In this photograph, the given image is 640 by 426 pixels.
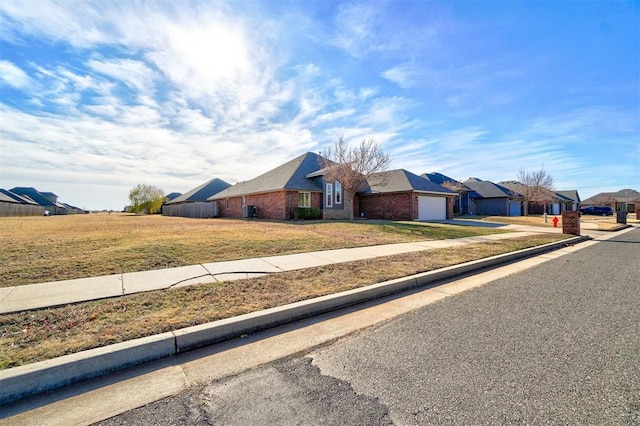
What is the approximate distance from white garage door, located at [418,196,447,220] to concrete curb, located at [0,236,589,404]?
815 inches

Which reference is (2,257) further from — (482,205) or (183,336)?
(482,205)

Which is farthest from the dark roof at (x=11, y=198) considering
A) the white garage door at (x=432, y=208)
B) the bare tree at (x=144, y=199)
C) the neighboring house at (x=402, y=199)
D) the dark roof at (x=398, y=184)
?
the white garage door at (x=432, y=208)

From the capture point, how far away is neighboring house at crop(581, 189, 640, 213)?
61659 millimetres

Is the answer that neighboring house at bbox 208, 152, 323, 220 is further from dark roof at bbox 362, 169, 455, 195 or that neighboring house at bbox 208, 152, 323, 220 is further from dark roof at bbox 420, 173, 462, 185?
dark roof at bbox 420, 173, 462, 185

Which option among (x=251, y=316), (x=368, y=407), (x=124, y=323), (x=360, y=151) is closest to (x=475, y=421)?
(x=368, y=407)

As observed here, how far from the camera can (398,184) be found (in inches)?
1000

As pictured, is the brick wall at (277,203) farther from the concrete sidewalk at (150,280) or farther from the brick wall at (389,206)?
the concrete sidewalk at (150,280)

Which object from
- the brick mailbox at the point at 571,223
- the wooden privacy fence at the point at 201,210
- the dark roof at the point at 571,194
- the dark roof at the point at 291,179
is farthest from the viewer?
the dark roof at the point at 571,194

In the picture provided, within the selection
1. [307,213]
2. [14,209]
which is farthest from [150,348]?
[14,209]

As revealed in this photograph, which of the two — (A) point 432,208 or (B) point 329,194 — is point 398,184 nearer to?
A: (A) point 432,208

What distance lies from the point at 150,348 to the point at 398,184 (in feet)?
78.5

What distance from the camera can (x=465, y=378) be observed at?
2820mm

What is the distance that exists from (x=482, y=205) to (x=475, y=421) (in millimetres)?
45686

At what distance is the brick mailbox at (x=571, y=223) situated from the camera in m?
15.5
